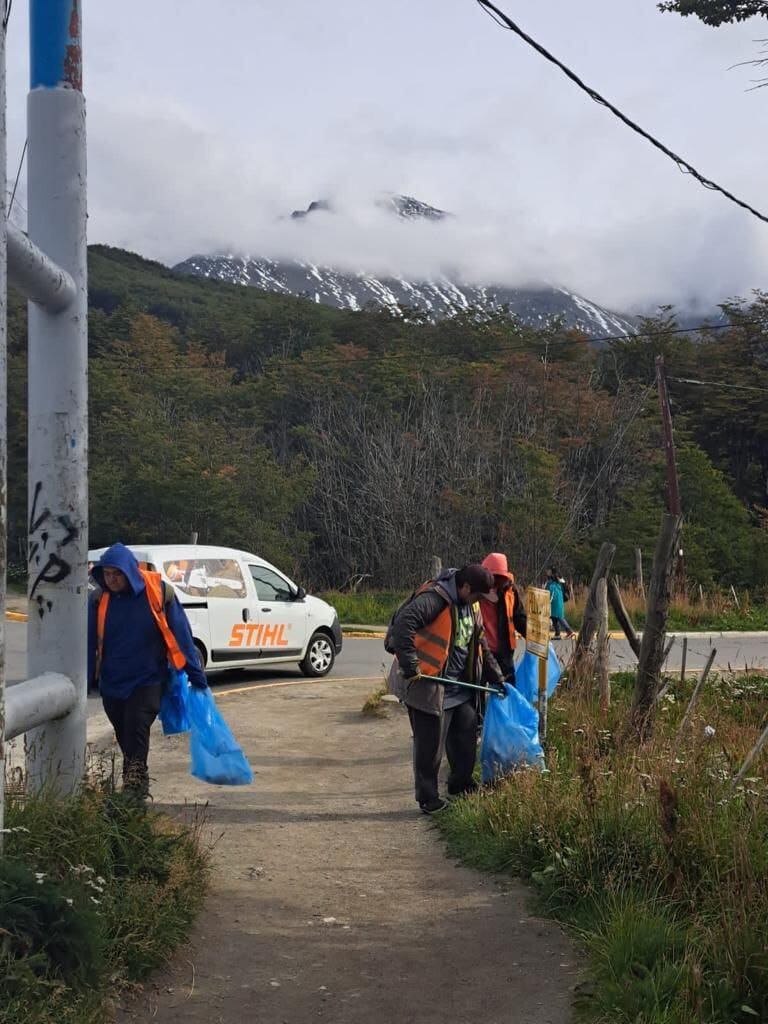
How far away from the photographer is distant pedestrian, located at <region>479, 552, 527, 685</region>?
859 cm

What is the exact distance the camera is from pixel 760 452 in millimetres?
53938

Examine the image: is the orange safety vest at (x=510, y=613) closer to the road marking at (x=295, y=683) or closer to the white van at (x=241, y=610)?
the road marking at (x=295, y=683)

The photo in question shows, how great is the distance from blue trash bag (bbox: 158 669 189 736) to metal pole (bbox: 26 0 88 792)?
1.53m

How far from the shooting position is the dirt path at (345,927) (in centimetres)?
468

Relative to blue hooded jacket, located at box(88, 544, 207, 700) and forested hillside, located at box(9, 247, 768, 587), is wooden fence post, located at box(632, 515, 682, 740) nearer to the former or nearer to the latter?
blue hooded jacket, located at box(88, 544, 207, 700)

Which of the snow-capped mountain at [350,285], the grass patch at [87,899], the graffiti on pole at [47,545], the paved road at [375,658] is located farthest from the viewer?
the snow-capped mountain at [350,285]

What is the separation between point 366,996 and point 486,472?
38.1 m

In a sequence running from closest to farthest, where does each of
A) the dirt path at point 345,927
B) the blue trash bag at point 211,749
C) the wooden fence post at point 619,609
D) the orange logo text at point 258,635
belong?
the dirt path at point 345,927, the blue trash bag at point 211,749, the wooden fence post at point 619,609, the orange logo text at point 258,635

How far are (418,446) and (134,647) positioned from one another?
36.0 meters

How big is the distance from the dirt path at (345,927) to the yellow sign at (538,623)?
54.0 inches

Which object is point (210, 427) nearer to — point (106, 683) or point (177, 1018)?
point (106, 683)

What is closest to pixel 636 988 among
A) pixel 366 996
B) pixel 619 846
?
pixel 366 996

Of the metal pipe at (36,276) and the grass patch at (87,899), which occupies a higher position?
the metal pipe at (36,276)

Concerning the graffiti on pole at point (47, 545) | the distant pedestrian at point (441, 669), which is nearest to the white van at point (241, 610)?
the distant pedestrian at point (441, 669)
